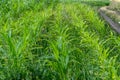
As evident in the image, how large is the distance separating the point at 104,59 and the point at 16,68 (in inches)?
29.2

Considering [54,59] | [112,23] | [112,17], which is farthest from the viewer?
[112,17]

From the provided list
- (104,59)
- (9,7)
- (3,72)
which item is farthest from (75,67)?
(9,7)

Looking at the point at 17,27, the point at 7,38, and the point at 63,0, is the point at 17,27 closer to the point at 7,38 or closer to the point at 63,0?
the point at 7,38

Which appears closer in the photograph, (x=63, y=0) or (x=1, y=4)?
(x=1, y=4)

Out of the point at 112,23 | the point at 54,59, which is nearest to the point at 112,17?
the point at 112,23

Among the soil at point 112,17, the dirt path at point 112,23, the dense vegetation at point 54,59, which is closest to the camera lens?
the dense vegetation at point 54,59

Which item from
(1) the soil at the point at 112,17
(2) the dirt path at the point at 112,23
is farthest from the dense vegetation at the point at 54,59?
(1) the soil at the point at 112,17

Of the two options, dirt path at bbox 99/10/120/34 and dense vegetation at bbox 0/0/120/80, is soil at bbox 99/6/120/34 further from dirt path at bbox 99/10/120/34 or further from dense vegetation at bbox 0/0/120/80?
dense vegetation at bbox 0/0/120/80

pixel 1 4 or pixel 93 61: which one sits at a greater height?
pixel 1 4

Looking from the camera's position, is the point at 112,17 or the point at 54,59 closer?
the point at 54,59

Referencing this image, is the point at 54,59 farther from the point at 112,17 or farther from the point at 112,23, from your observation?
the point at 112,17

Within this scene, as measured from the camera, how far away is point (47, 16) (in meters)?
4.58

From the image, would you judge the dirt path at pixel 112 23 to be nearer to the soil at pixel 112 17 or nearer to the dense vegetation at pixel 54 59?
the soil at pixel 112 17

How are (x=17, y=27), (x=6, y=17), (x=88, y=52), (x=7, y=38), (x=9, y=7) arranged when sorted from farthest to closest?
1. (x=9, y=7)
2. (x=6, y=17)
3. (x=17, y=27)
4. (x=88, y=52)
5. (x=7, y=38)
